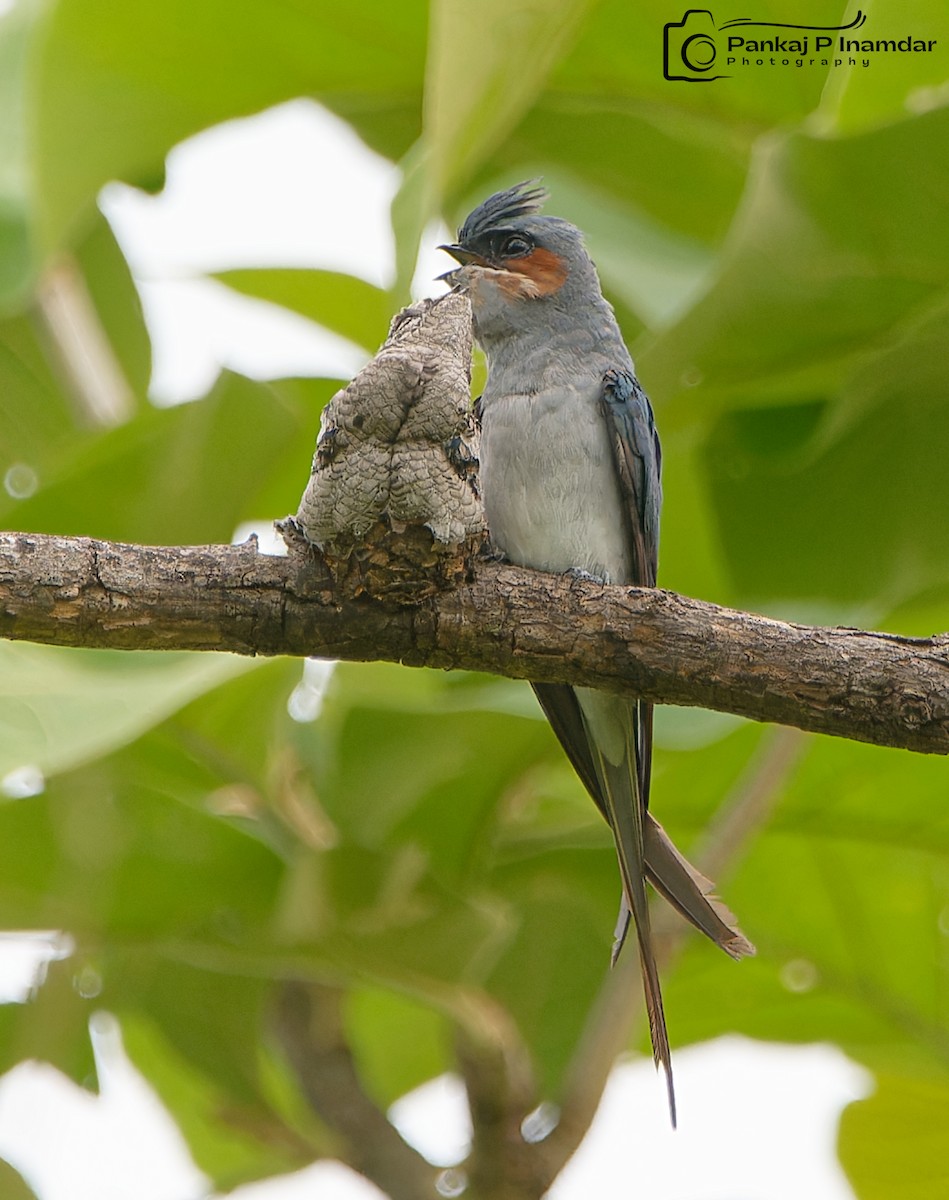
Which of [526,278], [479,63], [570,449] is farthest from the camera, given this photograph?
[526,278]

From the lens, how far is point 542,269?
121 inches

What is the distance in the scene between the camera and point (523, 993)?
277 cm

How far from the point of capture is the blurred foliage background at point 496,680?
2.38 m

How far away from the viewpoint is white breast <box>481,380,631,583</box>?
2.78 metres

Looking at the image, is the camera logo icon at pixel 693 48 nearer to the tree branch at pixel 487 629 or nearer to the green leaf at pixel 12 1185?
the tree branch at pixel 487 629

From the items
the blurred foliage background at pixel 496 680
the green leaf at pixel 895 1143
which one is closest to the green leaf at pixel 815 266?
the blurred foliage background at pixel 496 680

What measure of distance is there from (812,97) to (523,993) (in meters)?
1.88

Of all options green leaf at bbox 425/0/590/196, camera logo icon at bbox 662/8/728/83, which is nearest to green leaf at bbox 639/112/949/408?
green leaf at bbox 425/0/590/196

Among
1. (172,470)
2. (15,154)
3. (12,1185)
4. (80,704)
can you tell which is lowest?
(12,1185)

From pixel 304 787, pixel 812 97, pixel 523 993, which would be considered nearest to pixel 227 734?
pixel 304 787

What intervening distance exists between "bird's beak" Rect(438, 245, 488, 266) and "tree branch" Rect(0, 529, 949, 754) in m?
1.27

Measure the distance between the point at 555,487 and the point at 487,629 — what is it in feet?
3.07

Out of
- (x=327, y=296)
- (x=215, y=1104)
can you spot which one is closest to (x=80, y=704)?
(x=215, y=1104)

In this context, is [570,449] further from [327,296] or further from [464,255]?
[327,296]
